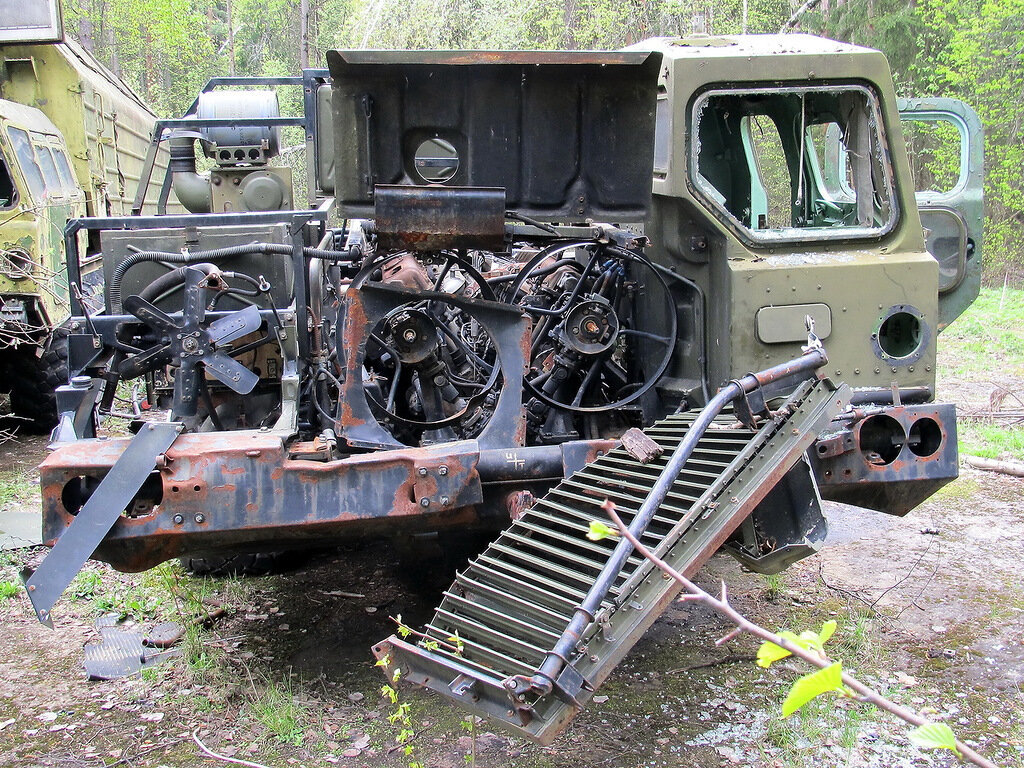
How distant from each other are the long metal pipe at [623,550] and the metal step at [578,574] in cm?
5

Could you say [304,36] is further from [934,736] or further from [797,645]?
[934,736]

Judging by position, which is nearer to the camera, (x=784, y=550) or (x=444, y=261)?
(x=784, y=550)

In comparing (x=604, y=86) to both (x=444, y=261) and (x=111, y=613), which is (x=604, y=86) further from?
(x=111, y=613)

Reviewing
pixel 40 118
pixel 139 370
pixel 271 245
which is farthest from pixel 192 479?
pixel 40 118

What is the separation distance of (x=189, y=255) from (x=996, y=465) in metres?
5.64

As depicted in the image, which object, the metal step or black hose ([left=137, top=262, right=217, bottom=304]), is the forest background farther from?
the metal step

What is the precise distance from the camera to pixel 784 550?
12.2 ft

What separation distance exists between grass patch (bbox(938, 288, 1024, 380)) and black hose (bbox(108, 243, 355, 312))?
7887 millimetres

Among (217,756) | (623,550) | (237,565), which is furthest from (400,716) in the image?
(237,565)

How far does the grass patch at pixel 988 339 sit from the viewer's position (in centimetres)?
1063

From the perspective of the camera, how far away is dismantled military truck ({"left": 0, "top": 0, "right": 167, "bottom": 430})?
839 cm

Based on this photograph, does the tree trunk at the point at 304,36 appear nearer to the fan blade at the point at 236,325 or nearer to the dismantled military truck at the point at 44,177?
the dismantled military truck at the point at 44,177

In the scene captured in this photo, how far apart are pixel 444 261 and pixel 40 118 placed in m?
7.61

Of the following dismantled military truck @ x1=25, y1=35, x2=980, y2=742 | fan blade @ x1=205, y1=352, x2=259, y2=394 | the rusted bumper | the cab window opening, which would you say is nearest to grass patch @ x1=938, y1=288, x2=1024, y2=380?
the cab window opening
